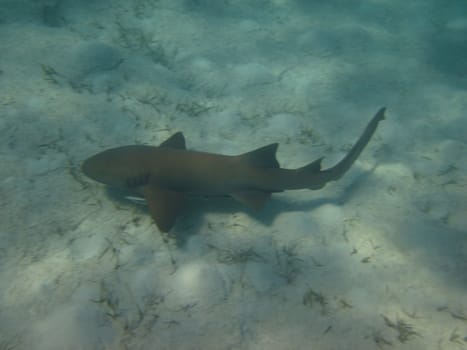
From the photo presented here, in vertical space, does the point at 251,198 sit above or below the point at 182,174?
below

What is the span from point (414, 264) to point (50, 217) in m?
3.98

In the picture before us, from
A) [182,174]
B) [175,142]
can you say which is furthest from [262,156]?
[175,142]

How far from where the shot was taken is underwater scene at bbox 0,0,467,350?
317 cm

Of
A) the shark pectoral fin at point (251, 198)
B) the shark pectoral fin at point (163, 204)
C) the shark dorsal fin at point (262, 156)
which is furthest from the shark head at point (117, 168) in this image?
the shark dorsal fin at point (262, 156)

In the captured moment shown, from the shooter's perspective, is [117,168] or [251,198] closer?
[117,168]

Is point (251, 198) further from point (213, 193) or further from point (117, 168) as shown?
point (117, 168)

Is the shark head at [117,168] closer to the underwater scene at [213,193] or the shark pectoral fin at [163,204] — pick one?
the underwater scene at [213,193]

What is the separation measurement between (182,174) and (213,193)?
1.31 feet

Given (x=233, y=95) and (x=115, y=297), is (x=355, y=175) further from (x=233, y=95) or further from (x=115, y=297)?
(x=115, y=297)

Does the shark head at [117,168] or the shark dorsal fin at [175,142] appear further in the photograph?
the shark dorsal fin at [175,142]

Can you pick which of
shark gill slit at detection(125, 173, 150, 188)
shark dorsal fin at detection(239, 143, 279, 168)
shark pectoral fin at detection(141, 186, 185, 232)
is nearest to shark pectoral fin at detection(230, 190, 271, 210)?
shark dorsal fin at detection(239, 143, 279, 168)

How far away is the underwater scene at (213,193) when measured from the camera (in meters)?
3.17

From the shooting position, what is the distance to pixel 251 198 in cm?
382

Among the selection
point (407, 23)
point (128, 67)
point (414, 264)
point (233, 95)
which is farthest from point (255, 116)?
point (407, 23)
